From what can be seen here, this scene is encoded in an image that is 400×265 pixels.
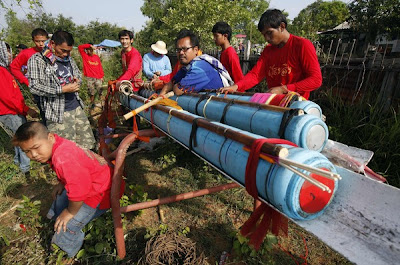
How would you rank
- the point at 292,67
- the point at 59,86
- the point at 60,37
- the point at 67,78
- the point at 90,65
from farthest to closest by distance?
the point at 90,65
the point at 67,78
the point at 59,86
the point at 60,37
the point at 292,67

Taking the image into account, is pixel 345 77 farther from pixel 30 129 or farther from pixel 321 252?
pixel 30 129

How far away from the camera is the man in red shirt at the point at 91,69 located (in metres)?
8.37

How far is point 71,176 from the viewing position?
190 cm

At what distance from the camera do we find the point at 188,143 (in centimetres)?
194

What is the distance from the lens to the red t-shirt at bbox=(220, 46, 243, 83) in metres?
3.76

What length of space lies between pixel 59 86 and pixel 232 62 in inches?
108

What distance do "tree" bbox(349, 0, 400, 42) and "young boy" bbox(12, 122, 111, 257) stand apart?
15621mm

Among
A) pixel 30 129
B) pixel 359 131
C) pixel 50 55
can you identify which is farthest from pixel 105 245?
pixel 359 131

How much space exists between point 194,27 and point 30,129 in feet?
47.9

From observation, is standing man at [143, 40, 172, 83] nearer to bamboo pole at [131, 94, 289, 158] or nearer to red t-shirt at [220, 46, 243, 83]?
red t-shirt at [220, 46, 243, 83]

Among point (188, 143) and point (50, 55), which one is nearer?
point (188, 143)

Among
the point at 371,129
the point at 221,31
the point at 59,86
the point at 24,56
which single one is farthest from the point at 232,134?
the point at 24,56

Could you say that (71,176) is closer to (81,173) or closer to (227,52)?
(81,173)

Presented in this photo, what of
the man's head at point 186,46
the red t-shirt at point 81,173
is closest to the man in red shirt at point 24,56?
the man's head at point 186,46
